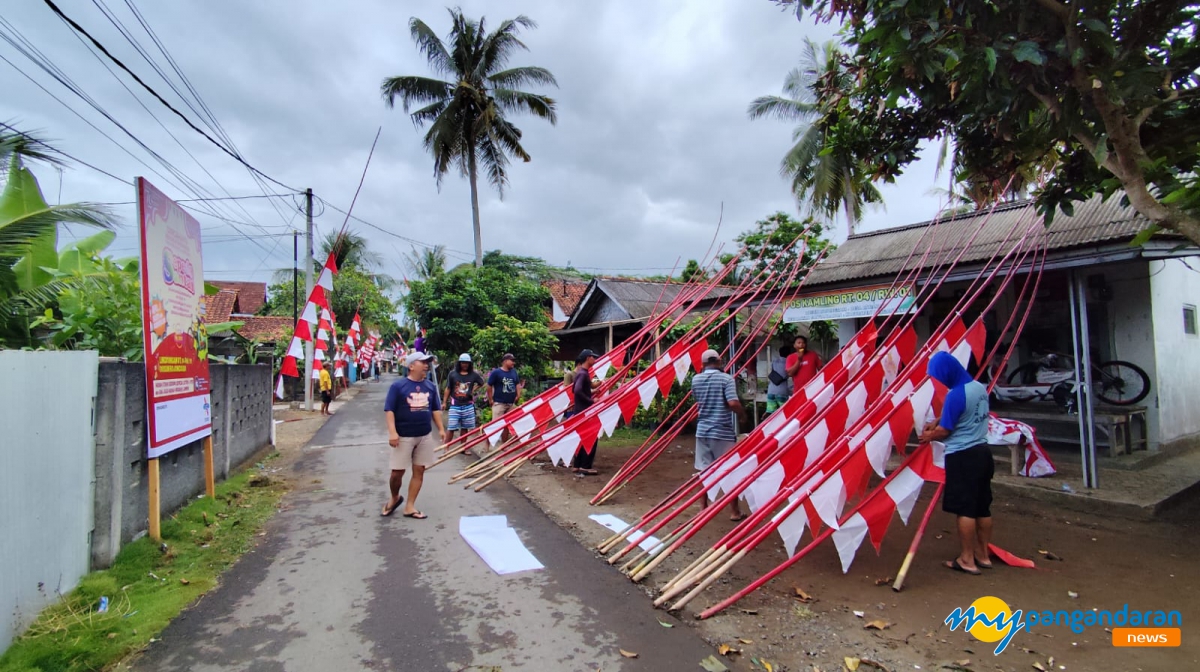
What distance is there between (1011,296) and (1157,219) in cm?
528

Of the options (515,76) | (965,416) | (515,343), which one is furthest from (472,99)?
(965,416)

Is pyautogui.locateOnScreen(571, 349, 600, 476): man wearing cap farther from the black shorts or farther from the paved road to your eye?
the black shorts

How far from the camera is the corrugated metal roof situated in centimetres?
635

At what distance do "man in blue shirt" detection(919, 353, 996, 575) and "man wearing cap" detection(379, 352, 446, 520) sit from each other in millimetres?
4570

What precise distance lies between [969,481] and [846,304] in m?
4.42

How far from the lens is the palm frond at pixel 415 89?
67.2 feet

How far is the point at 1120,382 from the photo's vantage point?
789 centimetres

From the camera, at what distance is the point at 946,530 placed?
18.0ft

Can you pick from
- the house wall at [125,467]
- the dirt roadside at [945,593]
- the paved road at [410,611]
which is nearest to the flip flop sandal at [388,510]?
the paved road at [410,611]

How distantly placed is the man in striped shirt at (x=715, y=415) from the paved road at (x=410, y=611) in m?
1.73

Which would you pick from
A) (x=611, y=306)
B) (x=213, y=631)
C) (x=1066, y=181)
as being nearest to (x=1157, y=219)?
(x=1066, y=181)

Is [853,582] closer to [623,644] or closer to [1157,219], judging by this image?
[623,644]

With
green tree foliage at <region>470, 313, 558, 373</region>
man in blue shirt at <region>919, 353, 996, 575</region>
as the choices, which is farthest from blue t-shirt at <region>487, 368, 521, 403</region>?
man in blue shirt at <region>919, 353, 996, 575</region>

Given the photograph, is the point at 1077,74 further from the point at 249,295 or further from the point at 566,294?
the point at 249,295
